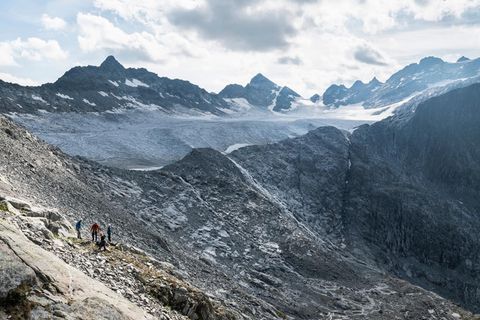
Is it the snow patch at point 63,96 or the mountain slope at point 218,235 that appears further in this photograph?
the snow patch at point 63,96

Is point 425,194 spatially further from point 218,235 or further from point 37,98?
point 37,98

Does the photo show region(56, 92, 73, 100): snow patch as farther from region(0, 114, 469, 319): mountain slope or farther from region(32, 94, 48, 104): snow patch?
region(0, 114, 469, 319): mountain slope

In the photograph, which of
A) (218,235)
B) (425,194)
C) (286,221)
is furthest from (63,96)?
(218,235)

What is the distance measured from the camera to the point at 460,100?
5945 inches

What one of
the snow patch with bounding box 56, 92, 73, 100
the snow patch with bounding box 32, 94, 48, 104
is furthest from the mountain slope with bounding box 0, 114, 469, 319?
the snow patch with bounding box 56, 92, 73, 100

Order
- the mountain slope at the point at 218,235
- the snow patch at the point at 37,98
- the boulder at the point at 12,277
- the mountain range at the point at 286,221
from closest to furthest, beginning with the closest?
1. the boulder at the point at 12,277
2. the mountain range at the point at 286,221
3. the mountain slope at the point at 218,235
4. the snow patch at the point at 37,98

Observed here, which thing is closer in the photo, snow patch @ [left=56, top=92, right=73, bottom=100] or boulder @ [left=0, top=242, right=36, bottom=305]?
boulder @ [left=0, top=242, right=36, bottom=305]

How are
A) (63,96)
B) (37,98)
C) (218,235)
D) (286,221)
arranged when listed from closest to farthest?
(218,235), (286,221), (37,98), (63,96)

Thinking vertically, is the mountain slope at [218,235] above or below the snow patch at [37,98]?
below

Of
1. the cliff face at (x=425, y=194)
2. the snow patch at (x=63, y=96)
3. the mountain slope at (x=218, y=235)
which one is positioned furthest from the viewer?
the snow patch at (x=63, y=96)

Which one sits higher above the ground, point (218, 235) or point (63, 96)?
point (63, 96)

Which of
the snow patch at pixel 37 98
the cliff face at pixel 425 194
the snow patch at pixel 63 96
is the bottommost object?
the cliff face at pixel 425 194

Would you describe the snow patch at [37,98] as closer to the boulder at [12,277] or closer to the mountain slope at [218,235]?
the mountain slope at [218,235]

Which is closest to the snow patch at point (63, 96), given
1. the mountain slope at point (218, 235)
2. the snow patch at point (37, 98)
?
the snow patch at point (37, 98)
